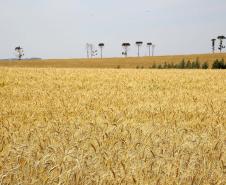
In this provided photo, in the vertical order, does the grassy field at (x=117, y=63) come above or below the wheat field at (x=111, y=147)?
below

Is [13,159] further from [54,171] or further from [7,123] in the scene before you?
[7,123]

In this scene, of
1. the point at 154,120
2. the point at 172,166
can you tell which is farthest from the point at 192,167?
the point at 154,120

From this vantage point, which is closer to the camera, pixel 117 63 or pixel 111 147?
pixel 111 147

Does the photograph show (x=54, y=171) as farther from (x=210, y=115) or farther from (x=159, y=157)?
(x=210, y=115)

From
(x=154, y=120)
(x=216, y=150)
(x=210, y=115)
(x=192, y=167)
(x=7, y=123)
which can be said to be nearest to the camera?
(x=192, y=167)

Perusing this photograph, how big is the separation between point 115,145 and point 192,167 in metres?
1.13

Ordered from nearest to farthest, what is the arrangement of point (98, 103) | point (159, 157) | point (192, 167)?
point (192, 167), point (159, 157), point (98, 103)

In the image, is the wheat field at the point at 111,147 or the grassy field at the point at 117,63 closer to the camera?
the wheat field at the point at 111,147

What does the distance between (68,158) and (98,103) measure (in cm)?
534

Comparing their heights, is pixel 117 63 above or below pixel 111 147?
below

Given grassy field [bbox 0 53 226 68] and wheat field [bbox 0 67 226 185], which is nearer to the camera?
wheat field [bbox 0 67 226 185]

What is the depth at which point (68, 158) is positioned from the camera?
3762 millimetres

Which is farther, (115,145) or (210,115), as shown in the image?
(210,115)

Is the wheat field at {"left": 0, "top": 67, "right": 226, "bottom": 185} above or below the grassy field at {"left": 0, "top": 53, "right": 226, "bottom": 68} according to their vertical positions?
above
